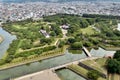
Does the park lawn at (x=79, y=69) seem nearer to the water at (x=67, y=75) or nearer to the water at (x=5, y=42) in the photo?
the water at (x=67, y=75)

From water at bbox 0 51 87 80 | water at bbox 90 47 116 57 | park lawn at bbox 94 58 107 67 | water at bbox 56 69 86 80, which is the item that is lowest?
water at bbox 90 47 116 57

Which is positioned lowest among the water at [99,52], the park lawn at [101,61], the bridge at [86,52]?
the water at [99,52]

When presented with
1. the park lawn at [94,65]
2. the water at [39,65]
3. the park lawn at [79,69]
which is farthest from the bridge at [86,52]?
the park lawn at [79,69]

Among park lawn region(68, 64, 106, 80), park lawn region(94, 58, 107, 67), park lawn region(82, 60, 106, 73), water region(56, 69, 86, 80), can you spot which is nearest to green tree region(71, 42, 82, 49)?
park lawn region(94, 58, 107, 67)

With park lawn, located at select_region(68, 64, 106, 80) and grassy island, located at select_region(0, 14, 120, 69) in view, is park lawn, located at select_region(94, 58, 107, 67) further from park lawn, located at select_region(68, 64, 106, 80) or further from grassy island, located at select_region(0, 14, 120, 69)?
A: grassy island, located at select_region(0, 14, 120, 69)

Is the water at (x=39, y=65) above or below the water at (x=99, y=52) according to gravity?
above

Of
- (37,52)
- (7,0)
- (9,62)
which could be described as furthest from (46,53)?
(7,0)

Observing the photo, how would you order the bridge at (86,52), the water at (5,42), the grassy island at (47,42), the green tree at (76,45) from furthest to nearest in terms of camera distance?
the green tree at (76,45)
the water at (5,42)
the bridge at (86,52)
the grassy island at (47,42)

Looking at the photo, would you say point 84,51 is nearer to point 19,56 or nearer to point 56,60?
point 56,60

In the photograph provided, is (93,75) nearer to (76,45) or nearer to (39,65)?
(39,65)
